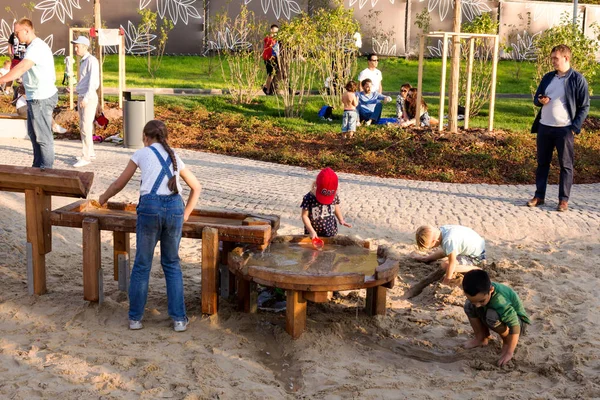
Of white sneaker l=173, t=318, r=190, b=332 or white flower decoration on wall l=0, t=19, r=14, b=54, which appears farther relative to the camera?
white flower decoration on wall l=0, t=19, r=14, b=54

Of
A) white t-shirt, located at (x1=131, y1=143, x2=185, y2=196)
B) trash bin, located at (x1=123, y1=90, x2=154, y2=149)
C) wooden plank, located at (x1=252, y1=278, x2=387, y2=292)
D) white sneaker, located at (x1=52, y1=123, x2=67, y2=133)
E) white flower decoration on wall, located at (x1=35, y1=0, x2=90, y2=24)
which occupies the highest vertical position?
white flower decoration on wall, located at (x1=35, y1=0, x2=90, y2=24)

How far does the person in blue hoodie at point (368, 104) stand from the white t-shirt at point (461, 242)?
9.08 meters

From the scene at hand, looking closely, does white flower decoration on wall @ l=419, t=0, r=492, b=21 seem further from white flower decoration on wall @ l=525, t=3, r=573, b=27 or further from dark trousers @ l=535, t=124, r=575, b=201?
dark trousers @ l=535, t=124, r=575, b=201

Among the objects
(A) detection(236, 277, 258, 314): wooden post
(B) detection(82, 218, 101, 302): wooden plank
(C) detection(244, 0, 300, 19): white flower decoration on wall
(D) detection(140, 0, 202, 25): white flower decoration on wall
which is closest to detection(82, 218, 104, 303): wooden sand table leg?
(B) detection(82, 218, 101, 302): wooden plank

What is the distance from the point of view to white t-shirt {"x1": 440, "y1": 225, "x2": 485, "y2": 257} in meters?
7.27

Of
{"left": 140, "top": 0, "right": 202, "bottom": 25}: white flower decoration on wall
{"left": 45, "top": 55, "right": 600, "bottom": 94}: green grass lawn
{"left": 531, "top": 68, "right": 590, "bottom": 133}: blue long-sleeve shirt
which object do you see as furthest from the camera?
{"left": 140, "top": 0, "right": 202, "bottom": 25}: white flower decoration on wall

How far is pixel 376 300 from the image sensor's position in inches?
257

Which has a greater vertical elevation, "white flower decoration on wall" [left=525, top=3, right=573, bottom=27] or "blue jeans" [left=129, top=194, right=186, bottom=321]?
"white flower decoration on wall" [left=525, top=3, right=573, bottom=27]

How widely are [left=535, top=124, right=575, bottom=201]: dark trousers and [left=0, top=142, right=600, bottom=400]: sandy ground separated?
236 cm

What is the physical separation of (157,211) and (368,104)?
11.1 metres

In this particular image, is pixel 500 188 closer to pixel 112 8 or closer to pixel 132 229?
pixel 132 229

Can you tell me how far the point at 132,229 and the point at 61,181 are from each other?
2.28ft

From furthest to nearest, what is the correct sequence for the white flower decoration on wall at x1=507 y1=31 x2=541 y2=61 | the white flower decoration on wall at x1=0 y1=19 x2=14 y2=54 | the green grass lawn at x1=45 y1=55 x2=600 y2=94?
the white flower decoration on wall at x1=507 y1=31 x2=541 y2=61 → the white flower decoration on wall at x1=0 y1=19 x2=14 y2=54 → the green grass lawn at x1=45 y1=55 x2=600 y2=94

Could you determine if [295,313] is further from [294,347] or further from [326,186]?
[326,186]
